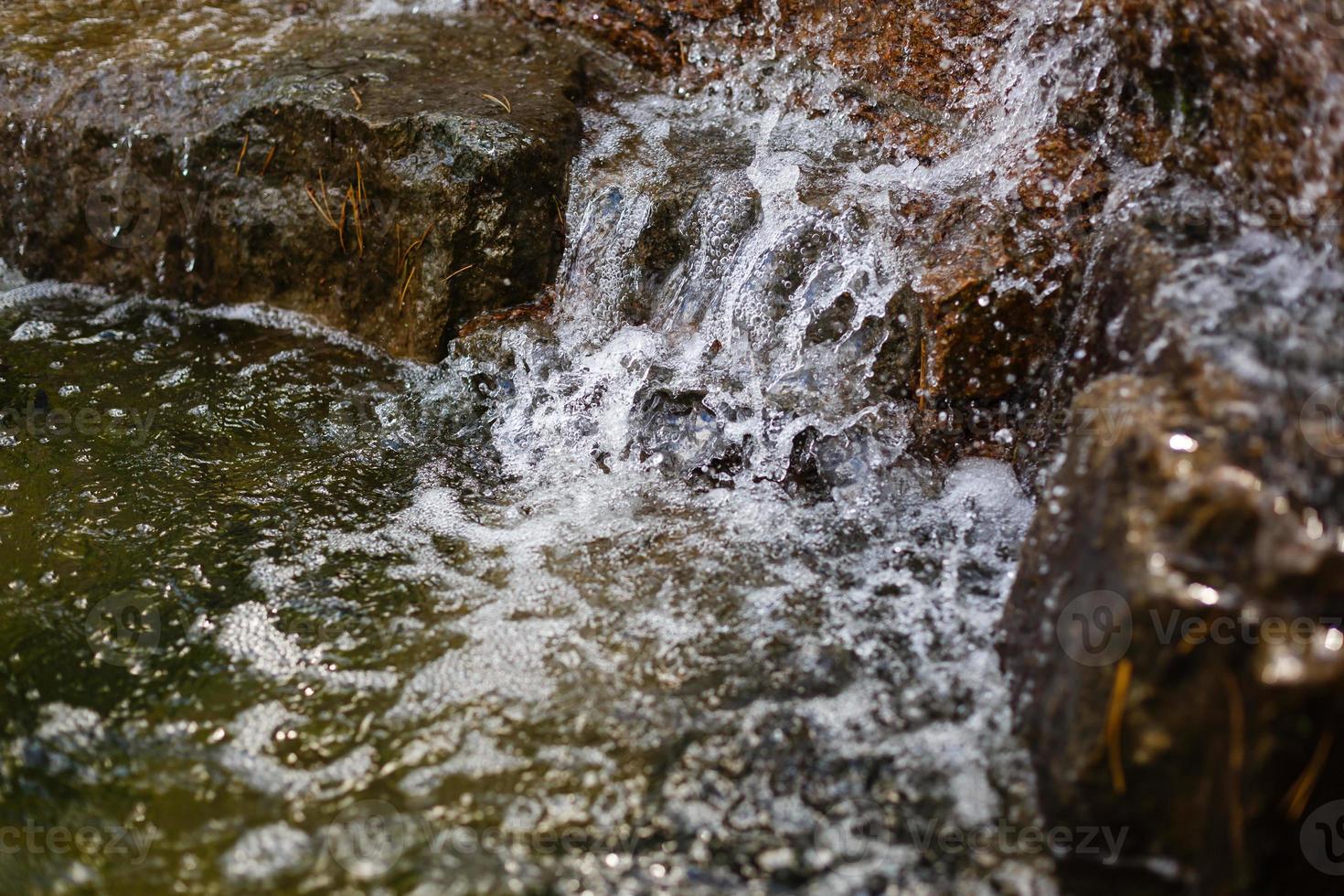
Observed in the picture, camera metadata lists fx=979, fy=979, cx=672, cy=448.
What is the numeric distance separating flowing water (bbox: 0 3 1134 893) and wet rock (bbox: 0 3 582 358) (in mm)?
194

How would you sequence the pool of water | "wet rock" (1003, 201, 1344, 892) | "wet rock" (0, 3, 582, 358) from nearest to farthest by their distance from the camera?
1. "wet rock" (1003, 201, 1344, 892)
2. the pool of water
3. "wet rock" (0, 3, 582, 358)

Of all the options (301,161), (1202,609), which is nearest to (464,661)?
(1202,609)

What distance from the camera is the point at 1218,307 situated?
2344 mm

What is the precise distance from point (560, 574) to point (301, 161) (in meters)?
2.37

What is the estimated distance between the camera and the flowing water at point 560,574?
2.15 meters

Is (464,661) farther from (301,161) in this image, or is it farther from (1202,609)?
(301,161)

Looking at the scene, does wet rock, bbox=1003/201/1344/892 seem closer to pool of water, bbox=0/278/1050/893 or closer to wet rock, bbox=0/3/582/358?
pool of water, bbox=0/278/1050/893

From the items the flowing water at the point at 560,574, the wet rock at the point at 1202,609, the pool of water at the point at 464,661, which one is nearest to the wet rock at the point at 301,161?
the flowing water at the point at 560,574

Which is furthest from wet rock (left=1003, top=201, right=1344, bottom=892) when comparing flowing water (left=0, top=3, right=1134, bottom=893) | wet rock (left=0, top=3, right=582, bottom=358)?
wet rock (left=0, top=3, right=582, bottom=358)

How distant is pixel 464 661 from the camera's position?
2.59m

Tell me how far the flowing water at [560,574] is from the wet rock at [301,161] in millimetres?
194

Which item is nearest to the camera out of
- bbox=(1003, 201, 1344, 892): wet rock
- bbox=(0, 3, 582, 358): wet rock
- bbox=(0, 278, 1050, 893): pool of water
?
bbox=(1003, 201, 1344, 892): wet rock

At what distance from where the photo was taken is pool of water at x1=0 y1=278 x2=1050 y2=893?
2.12 metres

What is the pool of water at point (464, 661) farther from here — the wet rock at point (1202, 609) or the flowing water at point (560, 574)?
the wet rock at point (1202, 609)
